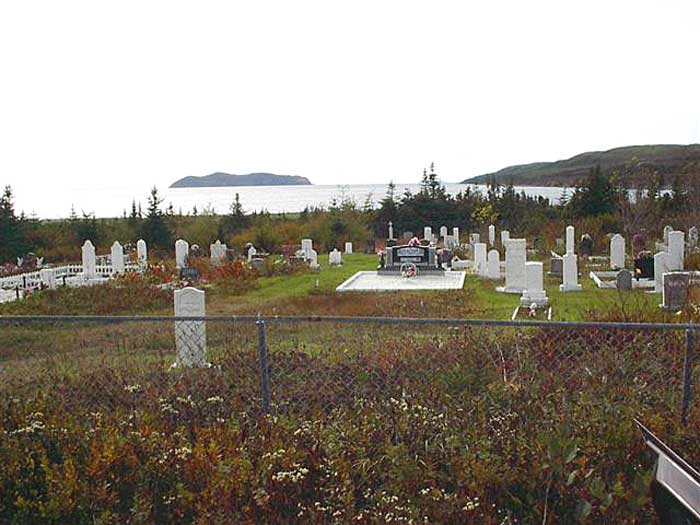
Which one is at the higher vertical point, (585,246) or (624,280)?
(585,246)

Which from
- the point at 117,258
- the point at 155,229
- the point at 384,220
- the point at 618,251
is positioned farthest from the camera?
the point at 384,220

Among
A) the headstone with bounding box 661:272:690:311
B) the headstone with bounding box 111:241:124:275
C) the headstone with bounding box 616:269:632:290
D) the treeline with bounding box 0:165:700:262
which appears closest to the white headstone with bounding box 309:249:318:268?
the treeline with bounding box 0:165:700:262

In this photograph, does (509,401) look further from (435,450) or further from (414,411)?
(435,450)

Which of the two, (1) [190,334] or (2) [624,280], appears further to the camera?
(2) [624,280]

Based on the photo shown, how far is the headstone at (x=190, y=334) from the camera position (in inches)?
332

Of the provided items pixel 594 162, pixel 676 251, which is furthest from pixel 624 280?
pixel 594 162

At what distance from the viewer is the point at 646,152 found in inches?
2761

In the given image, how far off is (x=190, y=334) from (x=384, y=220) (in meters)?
28.7

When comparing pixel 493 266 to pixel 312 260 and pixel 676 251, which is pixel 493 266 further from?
pixel 312 260

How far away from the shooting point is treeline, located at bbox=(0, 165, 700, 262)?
1217 inches

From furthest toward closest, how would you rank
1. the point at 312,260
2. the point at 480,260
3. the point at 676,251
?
the point at 312,260, the point at 480,260, the point at 676,251

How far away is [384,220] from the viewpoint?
37375 mm

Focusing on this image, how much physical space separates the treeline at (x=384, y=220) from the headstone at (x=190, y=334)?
70.1 ft

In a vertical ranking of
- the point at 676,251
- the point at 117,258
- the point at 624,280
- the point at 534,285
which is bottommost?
the point at 624,280
